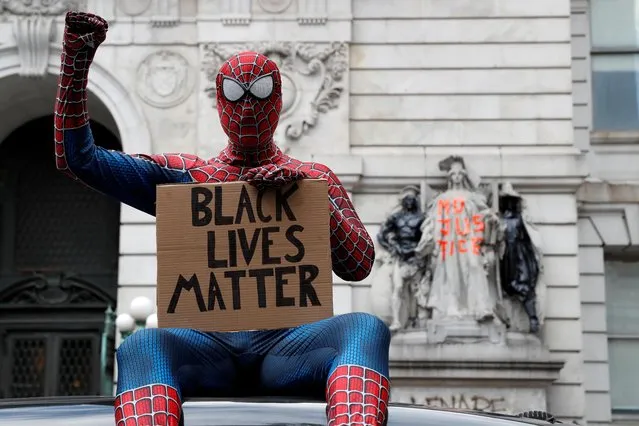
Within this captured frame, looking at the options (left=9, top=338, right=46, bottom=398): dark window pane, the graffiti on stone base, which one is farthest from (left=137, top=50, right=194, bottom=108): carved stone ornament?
the graffiti on stone base

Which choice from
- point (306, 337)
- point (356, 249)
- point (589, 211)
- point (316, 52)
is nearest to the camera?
point (306, 337)

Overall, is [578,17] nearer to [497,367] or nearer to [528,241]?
[528,241]

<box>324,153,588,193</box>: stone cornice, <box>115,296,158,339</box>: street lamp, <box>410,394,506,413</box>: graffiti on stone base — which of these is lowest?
<box>410,394,506,413</box>: graffiti on stone base

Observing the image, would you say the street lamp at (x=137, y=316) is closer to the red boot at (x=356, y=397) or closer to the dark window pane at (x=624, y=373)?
the dark window pane at (x=624, y=373)

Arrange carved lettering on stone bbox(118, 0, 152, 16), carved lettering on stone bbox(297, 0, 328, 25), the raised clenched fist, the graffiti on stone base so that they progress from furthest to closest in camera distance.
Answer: carved lettering on stone bbox(118, 0, 152, 16) → carved lettering on stone bbox(297, 0, 328, 25) → the graffiti on stone base → the raised clenched fist

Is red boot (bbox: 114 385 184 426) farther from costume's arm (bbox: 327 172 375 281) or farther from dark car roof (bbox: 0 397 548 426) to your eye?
costume's arm (bbox: 327 172 375 281)

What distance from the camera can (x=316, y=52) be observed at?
1528cm

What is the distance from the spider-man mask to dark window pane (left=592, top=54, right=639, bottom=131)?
533 inches

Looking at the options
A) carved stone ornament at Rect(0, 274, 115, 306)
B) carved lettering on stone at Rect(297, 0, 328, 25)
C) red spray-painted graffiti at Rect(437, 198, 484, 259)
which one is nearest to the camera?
red spray-painted graffiti at Rect(437, 198, 484, 259)

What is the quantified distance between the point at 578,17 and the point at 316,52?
4229 millimetres

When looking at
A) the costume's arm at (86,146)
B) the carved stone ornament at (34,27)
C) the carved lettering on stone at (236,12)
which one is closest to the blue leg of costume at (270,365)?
the costume's arm at (86,146)

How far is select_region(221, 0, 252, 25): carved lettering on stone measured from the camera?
15461mm

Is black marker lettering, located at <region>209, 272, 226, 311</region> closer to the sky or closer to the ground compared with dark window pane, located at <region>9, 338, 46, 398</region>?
closer to the sky

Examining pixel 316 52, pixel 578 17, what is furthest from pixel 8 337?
pixel 578 17
